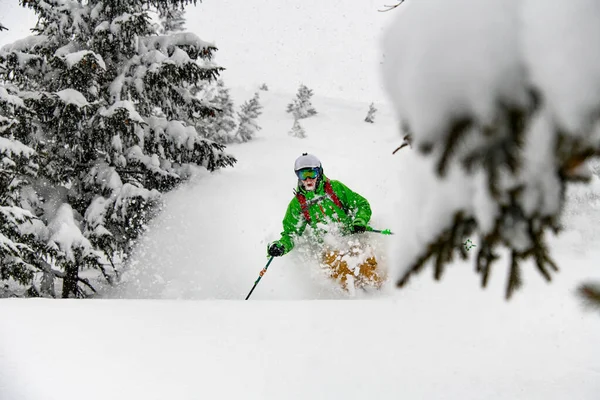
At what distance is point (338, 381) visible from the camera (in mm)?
2725

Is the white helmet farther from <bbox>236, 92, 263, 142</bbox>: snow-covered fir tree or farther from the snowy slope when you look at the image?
<bbox>236, 92, 263, 142</bbox>: snow-covered fir tree

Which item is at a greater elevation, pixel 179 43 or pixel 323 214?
pixel 179 43

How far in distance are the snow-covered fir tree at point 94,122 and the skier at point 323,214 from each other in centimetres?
406

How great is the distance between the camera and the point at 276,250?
6719mm

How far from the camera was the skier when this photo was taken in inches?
262

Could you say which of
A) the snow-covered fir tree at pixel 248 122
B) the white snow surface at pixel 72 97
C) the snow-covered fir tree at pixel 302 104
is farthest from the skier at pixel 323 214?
the snow-covered fir tree at pixel 302 104

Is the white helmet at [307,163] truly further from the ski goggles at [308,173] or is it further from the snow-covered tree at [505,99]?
the snow-covered tree at [505,99]

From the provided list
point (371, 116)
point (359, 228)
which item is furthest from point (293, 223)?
point (371, 116)

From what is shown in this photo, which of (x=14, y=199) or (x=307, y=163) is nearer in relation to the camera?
(x=307, y=163)

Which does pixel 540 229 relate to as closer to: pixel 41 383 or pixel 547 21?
pixel 547 21

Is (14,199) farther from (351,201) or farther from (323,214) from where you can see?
(351,201)

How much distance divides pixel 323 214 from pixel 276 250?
3.59 feet

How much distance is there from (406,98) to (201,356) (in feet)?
8.87

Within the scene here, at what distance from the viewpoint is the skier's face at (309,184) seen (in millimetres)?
6887
